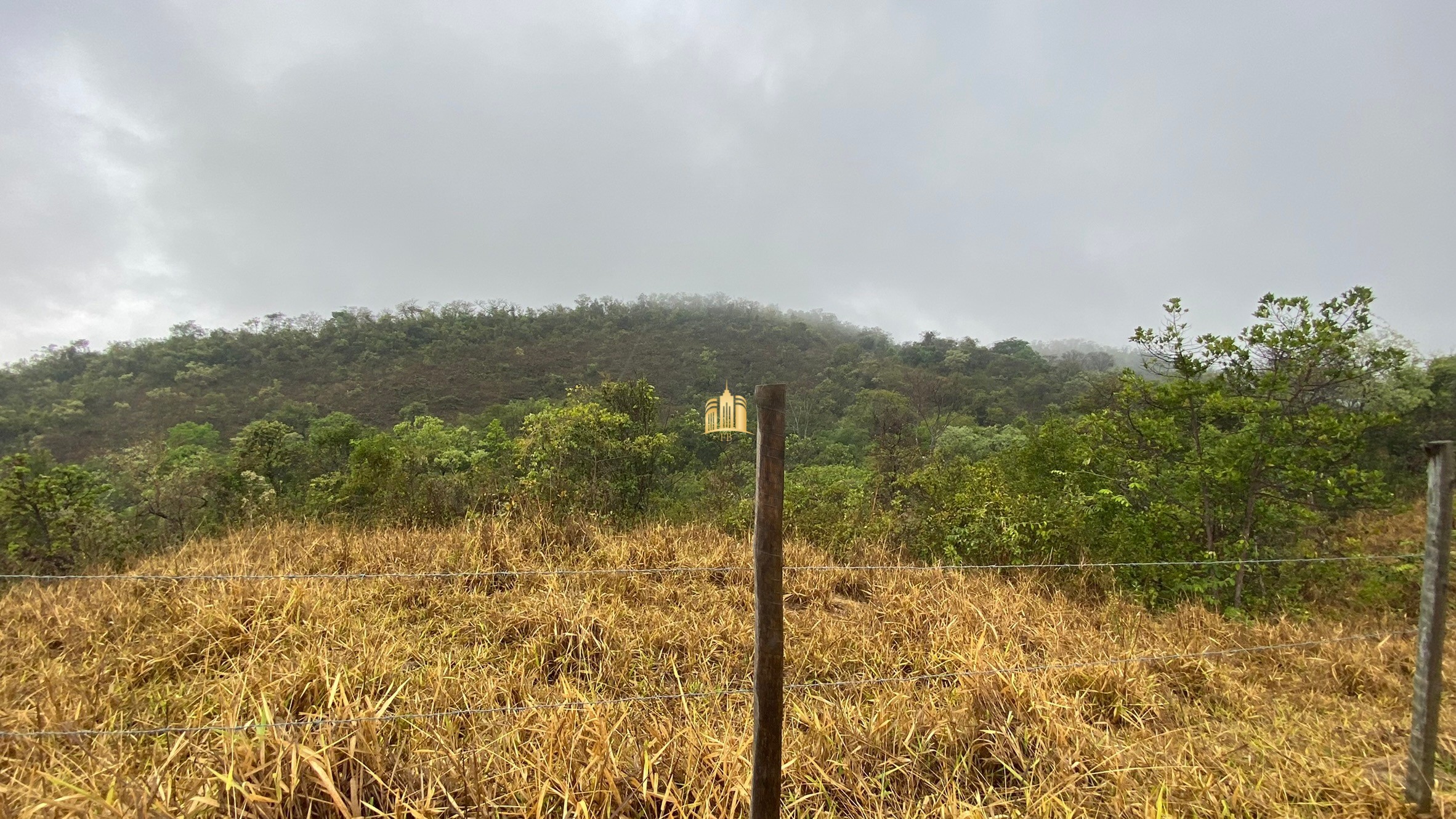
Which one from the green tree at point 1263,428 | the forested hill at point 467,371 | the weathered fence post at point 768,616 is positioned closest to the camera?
the weathered fence post at point 768,616

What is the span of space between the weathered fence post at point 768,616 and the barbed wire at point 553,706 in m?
0.65

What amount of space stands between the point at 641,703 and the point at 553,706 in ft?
2.18

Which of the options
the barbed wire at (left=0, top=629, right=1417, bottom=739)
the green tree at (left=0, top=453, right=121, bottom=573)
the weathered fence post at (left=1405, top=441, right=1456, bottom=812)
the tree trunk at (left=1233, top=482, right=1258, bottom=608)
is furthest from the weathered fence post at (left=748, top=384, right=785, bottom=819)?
the green tree at (left=0, top=453, right=121, bottom=573)

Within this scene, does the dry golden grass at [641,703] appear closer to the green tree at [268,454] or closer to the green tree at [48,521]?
the green tree at [48,521]

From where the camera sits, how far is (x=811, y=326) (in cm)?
8425

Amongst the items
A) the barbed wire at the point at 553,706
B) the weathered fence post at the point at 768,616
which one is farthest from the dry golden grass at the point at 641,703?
the weathered fence post at the point at 768,616

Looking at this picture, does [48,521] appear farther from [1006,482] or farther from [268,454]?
[1006,482]

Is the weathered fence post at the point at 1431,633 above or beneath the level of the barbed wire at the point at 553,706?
above

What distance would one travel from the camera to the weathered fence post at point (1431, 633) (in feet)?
7.32

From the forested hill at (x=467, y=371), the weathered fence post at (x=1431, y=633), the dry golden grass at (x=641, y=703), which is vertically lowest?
the dry golden grass at (x=641, y=703)

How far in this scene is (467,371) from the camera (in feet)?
179

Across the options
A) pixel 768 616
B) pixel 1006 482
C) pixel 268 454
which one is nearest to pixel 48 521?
pixel 268 454

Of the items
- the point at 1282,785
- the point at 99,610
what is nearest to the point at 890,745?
the point at 1282,785

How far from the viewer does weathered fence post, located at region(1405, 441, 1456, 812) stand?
2230 mm
